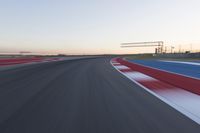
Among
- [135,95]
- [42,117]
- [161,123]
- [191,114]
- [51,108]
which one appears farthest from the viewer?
[135,95]

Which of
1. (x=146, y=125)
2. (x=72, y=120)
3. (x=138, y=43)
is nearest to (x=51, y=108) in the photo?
(x=72, y=120)

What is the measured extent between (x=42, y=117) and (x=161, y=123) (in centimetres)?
249

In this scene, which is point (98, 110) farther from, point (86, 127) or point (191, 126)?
point (191, 126)

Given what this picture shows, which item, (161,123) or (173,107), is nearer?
(161,123)

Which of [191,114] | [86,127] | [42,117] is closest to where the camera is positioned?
[86,127]

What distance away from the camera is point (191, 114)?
630cm

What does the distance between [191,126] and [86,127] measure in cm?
199

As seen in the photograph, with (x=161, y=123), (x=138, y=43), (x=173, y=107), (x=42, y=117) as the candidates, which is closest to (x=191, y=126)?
(x=161, y=123)

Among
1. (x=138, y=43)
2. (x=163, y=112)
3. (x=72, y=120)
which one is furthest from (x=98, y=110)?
(x=138, y=43)

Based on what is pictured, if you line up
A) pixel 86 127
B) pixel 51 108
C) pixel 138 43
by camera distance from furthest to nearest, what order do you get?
pixel 138 43
pixel 51 108
pixel 86 127

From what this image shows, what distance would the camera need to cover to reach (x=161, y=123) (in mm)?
5383

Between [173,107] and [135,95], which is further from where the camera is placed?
[135,95]

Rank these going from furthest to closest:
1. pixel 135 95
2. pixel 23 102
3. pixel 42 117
A: pixel 135 95 → pixel 23 102 → pixel 42 117

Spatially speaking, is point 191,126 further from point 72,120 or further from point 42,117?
point 42,117
